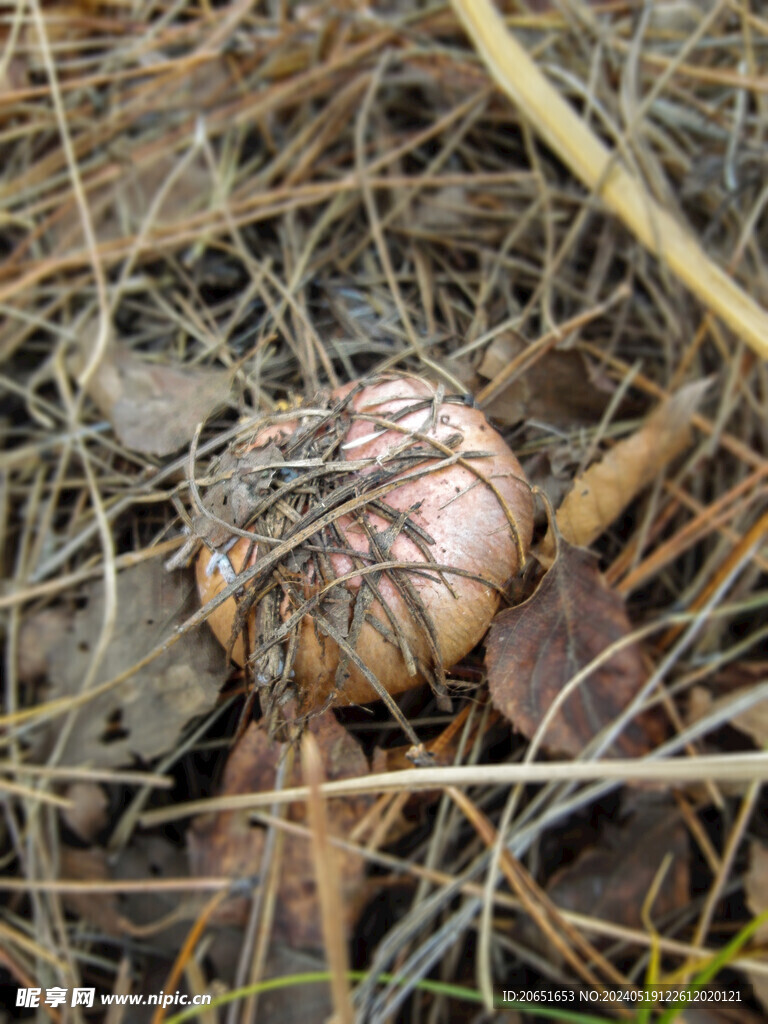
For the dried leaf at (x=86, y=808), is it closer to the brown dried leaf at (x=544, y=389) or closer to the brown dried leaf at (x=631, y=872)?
the brown dried leaf at (x=631, y=872)

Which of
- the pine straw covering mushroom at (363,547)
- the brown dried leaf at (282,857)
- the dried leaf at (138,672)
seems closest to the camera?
the pine straw covering mushroom at (363,547)

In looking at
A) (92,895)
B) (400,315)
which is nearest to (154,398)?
(400,315)

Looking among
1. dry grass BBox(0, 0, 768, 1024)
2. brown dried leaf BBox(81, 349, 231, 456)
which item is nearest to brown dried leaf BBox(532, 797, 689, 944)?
dry grass BBox(0, 0, 768, 1024)

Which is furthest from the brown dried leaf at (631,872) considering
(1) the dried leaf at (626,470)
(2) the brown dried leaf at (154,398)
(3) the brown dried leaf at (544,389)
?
(2) the brown dried leaf at (154,398)

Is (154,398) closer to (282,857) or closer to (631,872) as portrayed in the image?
(282,857)

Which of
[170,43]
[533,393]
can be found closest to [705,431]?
[533,393]

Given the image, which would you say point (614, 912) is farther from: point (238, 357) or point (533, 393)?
point (238, 357)

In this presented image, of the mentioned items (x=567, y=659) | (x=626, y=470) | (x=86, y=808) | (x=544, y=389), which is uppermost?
(x=544, y=389)
